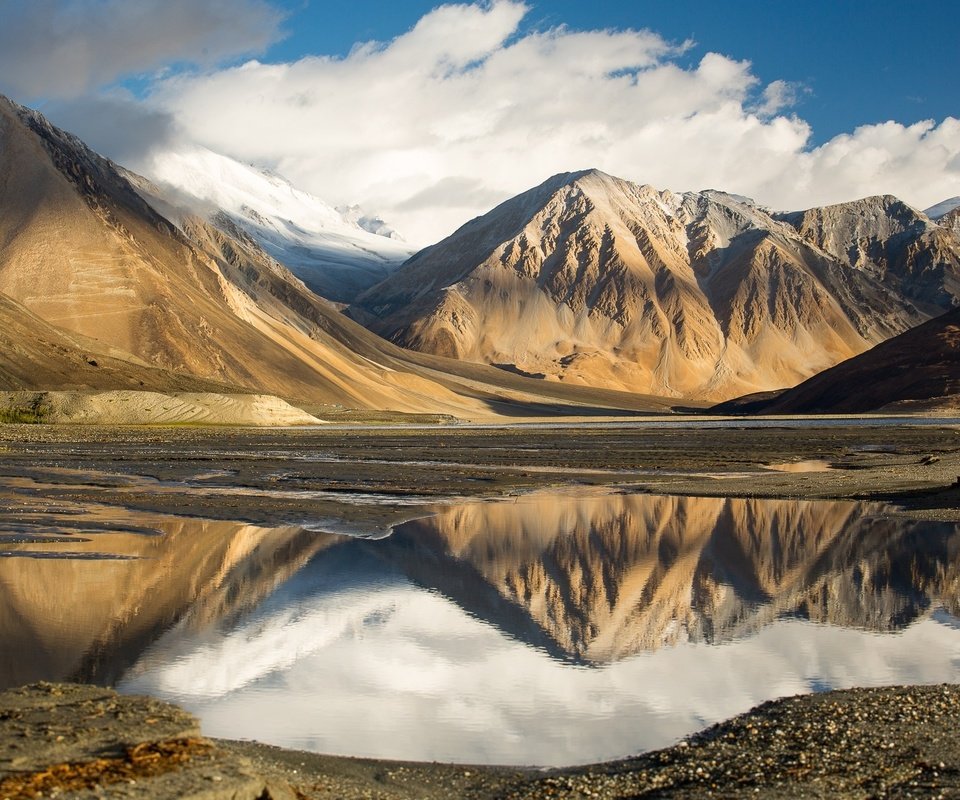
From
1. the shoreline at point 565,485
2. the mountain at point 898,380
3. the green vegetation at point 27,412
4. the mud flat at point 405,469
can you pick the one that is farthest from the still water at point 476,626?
the mountain at point 898,380

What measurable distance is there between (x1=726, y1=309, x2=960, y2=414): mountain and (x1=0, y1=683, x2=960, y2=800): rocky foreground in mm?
130792

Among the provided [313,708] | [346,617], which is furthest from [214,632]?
[313,708]

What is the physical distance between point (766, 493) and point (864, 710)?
85.4 feet

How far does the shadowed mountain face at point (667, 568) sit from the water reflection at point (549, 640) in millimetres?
80

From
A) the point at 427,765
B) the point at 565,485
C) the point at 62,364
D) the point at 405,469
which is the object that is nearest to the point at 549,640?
the point at 427,765

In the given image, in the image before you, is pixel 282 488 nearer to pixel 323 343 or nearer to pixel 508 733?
pixel 508 733

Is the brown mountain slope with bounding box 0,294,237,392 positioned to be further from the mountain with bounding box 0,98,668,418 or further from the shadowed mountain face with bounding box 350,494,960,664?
the shadowed mountain face with bounding box 350,494,960,664

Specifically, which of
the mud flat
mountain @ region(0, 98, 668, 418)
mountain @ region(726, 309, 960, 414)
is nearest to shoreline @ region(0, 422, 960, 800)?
the mud flat

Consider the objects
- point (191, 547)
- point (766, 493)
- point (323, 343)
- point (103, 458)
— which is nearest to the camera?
point (191, 547)

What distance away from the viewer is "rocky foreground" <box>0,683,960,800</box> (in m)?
8.09

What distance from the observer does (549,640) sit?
1534cm

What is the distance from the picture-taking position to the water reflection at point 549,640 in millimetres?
11352

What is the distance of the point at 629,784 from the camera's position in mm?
9195

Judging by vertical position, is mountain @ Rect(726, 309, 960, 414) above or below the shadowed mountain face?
above
